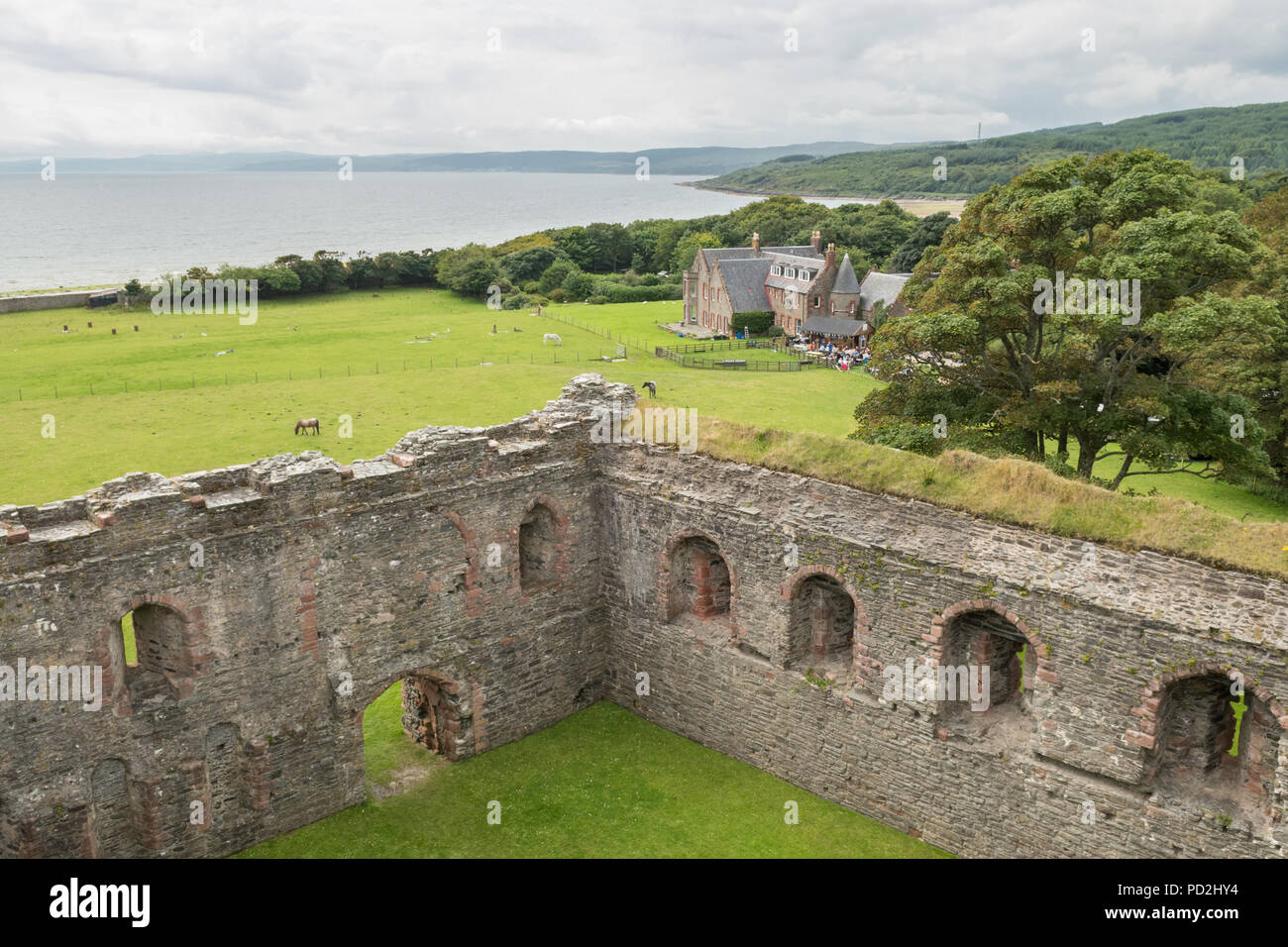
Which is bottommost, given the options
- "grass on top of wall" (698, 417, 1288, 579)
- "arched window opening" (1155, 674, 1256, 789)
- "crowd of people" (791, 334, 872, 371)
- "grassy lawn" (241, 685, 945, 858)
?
"grassy lawn" (241, 685, 945, 858)

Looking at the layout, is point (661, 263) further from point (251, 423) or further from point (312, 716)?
point (312, 716)

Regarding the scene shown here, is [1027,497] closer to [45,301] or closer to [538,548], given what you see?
[538,548]

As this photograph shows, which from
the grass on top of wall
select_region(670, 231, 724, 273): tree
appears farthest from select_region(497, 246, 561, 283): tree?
the grass on top of wall

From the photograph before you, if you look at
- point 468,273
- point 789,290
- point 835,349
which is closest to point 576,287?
point 468,273

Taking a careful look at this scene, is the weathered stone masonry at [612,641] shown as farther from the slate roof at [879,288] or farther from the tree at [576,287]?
the tree at [576,287]

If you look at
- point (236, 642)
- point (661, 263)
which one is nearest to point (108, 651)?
point (236, 642)

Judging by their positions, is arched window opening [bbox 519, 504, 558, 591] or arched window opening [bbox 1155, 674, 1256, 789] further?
arched window opening [bbox 519, 504, 558, 591]

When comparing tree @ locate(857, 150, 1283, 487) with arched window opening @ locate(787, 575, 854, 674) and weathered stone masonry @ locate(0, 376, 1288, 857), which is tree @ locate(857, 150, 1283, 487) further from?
weathered stone masonry @ locate(0, 376, 1288, 857)

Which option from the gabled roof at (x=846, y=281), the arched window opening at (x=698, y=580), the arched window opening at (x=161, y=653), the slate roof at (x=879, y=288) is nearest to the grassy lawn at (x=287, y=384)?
the slate roof at (x=879, y=288)
